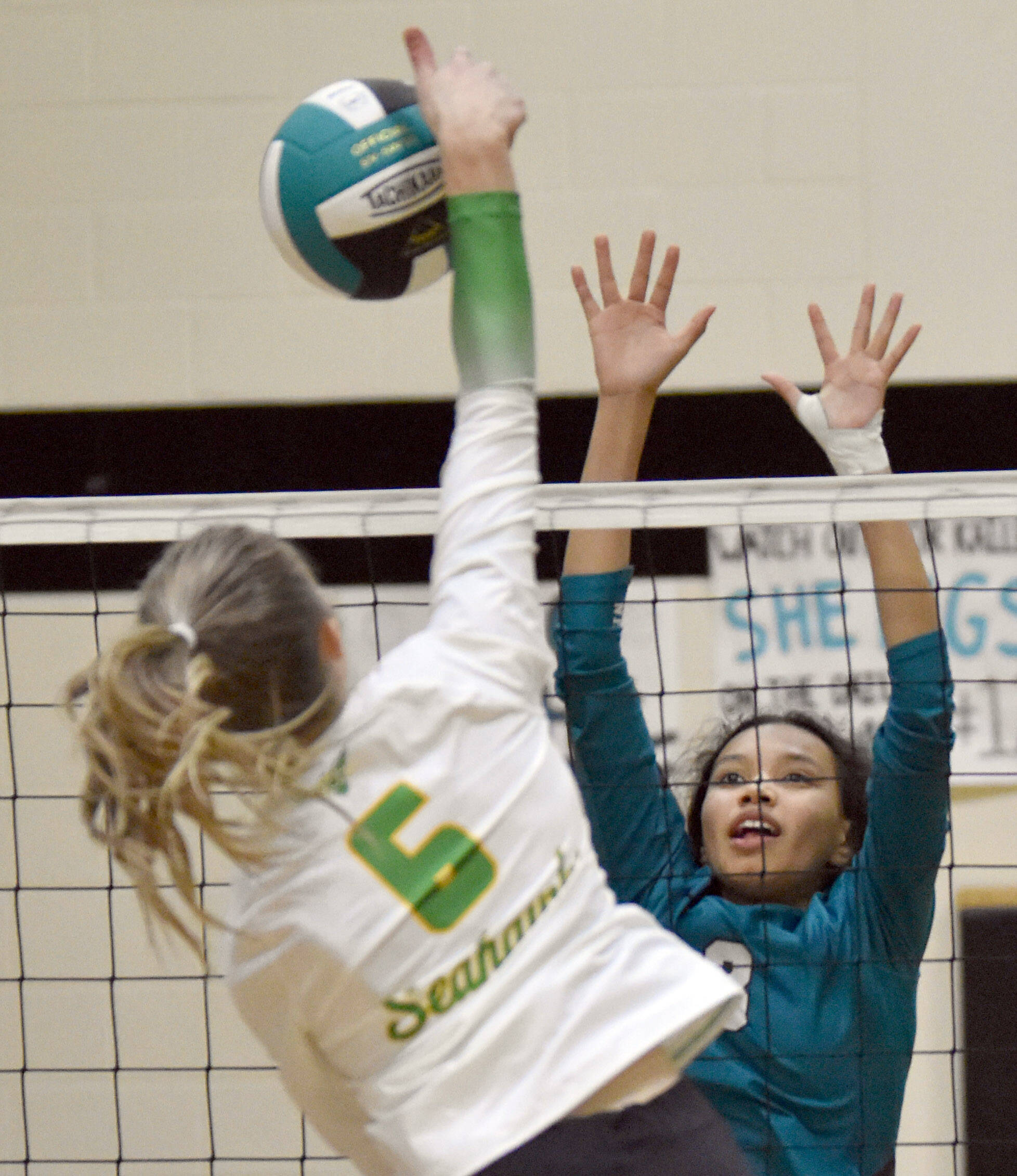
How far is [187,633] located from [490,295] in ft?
1.30

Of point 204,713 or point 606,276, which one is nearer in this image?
point 204,713

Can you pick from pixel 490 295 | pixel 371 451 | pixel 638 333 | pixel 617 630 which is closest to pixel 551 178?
pixel 371 451

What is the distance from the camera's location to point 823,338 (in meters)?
1.83

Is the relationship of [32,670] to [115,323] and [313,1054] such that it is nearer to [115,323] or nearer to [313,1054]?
[115,323]

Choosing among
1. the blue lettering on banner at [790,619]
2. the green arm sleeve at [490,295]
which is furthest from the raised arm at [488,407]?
the blue lettering on banner at [790,619]

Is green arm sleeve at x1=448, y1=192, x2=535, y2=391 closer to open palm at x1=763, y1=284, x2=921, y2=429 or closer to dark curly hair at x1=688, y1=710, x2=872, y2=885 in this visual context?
open palm at x1=763, y1=284, x2=921, y2=429

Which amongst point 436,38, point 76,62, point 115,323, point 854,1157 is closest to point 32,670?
point 115,323

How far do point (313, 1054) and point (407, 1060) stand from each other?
98mm

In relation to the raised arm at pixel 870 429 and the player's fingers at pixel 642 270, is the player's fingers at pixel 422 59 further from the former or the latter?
the raised arm at pixel 870 429

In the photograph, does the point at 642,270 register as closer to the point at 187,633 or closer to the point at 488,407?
the point at 488,407

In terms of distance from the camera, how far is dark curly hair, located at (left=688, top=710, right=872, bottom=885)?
1892 millimetres

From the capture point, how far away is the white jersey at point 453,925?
110 cm

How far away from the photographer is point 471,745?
113cm

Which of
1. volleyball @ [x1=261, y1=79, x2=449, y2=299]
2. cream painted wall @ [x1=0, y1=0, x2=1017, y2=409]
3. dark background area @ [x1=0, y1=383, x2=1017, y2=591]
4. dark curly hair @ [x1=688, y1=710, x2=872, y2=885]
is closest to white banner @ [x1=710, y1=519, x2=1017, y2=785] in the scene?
dark background area @ [x1=0, y1=383, x2=1017, y2=591]
